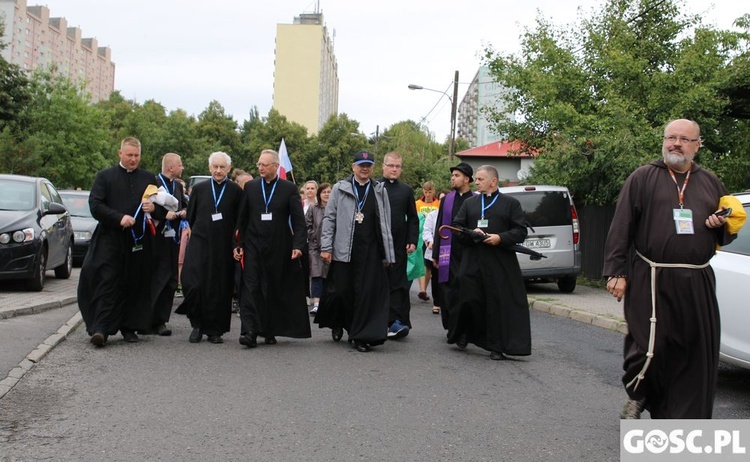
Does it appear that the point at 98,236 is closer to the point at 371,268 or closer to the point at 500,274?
the point at 371,268

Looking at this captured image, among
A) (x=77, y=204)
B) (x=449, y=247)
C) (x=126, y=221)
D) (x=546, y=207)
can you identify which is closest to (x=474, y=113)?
(x=77, y=204)

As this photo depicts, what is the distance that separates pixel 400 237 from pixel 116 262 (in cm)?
313

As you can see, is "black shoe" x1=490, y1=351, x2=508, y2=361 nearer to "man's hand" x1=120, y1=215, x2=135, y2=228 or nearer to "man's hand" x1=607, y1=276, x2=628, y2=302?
"man's hand" x1=607, y1=276, x2=628, y2=302

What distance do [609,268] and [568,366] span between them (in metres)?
3.45

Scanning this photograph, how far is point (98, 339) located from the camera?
8602 mm

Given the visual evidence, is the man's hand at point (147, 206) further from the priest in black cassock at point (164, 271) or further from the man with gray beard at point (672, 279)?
the man with gray beard at point (672, 279)

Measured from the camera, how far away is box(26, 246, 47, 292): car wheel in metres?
13.0

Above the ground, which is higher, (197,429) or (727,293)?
(727,293)

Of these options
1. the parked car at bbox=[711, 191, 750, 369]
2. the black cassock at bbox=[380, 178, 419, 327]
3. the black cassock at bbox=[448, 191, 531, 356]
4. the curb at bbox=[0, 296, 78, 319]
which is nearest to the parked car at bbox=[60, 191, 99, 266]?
the curb at bbox=[0, 296, 78, 319]

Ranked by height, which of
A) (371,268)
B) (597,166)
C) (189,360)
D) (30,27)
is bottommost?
(189,360)

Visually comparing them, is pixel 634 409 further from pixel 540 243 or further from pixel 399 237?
pixel 540 243

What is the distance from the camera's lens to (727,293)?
730cm

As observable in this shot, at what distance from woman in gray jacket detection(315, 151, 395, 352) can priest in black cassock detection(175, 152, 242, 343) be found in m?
1.04

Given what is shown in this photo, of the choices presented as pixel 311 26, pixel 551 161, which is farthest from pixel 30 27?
pixel 551 161
